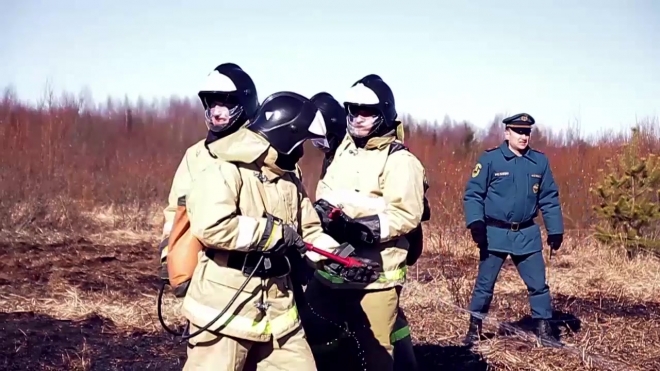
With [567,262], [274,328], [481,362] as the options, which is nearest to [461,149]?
[567,262]

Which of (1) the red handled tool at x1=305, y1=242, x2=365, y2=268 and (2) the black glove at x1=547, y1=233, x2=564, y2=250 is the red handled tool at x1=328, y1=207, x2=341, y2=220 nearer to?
(1) the red handled tool at x1=305, y1=242, x2=365, y2=268

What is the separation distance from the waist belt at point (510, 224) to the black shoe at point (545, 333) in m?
0.85

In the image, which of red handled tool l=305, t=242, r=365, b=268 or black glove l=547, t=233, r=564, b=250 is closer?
red handled tool l=305, t=242, r=365, b=268

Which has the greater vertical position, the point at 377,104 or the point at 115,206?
the point at 377,104

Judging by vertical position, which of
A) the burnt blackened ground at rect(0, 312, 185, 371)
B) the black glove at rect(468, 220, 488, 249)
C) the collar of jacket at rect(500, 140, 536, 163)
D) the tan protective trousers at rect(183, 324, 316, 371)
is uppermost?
the collar of jacket at rect(500, 140, 536, 163)

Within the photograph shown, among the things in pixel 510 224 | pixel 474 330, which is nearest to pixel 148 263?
pixel 474 330

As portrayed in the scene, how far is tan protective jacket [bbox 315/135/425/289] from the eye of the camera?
4391mm

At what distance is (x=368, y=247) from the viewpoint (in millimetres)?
4512

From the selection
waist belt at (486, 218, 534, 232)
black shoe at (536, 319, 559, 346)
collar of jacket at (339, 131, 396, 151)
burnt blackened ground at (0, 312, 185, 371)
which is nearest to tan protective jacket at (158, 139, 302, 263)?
collar of jacket at (339, 131, 396, 151)

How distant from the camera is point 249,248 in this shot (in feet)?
10.9

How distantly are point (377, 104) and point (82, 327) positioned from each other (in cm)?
381

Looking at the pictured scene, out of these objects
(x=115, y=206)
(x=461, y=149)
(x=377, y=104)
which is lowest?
(x=115, y=206)

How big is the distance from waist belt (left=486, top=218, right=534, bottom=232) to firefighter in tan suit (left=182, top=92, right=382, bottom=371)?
3.34 metres

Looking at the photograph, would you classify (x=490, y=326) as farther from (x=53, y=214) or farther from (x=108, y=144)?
(x=108, y=144)
